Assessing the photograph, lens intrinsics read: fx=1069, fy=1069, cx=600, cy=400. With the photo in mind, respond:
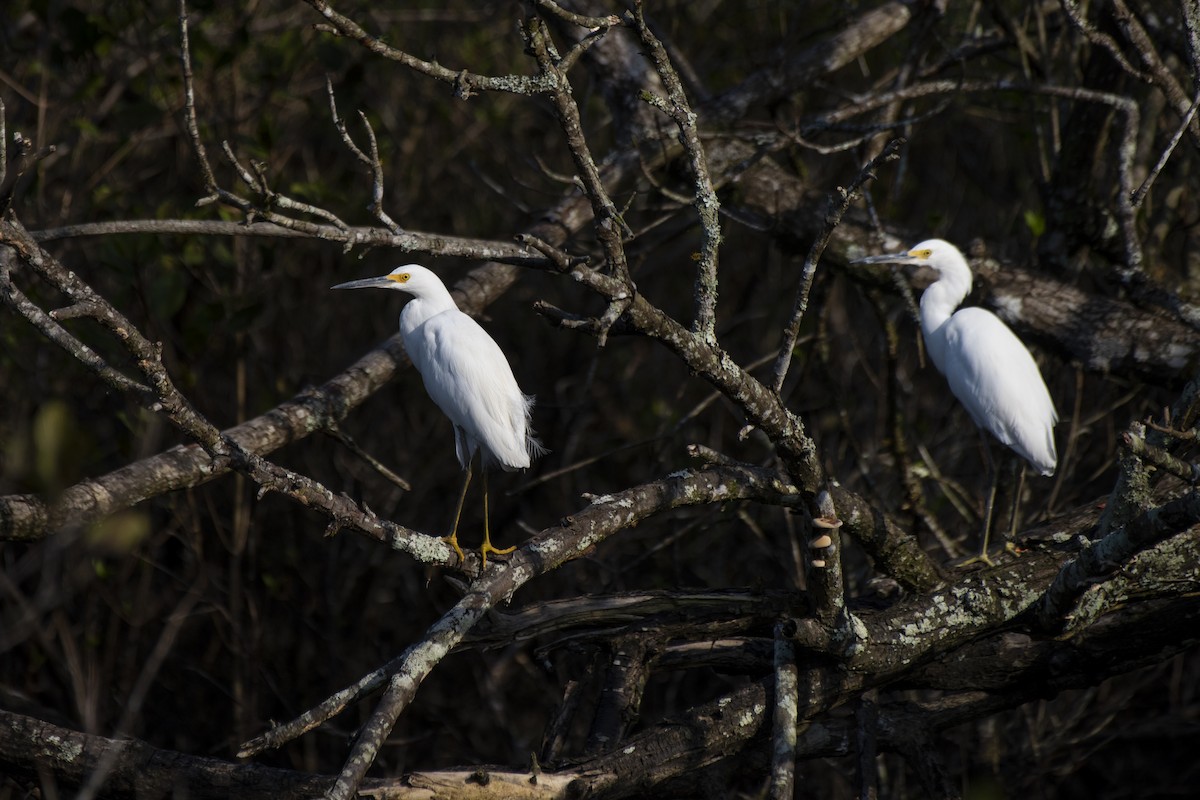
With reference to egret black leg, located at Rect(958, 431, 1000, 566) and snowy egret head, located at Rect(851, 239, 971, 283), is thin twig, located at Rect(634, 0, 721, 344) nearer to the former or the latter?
egret black leg, located at Rect(958, 431, 1000, 566)

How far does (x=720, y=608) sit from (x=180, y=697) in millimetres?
3707

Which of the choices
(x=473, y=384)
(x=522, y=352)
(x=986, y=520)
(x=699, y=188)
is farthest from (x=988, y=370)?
(x=522, y=352)

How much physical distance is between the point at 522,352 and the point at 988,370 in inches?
128

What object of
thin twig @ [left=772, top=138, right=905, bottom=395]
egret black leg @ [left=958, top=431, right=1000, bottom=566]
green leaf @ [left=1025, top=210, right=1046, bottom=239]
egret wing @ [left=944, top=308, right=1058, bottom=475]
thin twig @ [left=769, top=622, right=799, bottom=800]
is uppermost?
thin twig @ [left=772, top=138, right=905, bottom=395]

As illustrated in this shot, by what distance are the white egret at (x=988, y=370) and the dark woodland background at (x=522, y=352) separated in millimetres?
171

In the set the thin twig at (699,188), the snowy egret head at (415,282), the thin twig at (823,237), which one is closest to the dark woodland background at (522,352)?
the snowy egret head at (415,282)

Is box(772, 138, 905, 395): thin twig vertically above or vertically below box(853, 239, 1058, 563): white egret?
above

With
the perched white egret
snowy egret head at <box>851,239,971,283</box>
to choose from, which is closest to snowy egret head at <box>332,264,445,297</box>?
the perched white egret

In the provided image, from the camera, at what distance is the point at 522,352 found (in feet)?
21.9

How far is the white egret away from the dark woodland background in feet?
0.56

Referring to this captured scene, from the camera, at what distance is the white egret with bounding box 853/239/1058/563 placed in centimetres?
403

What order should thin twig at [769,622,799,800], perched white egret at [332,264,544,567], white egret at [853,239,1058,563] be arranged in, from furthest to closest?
white egret at [853,239,1058,563] < perched white egret at [332,264,544,567] < thin twig at [769,622,799,800]

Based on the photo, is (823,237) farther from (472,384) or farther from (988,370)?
(988,370)

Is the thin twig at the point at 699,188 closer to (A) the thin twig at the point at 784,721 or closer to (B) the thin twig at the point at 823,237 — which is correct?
(B) the thin twig at the point at 823,237
